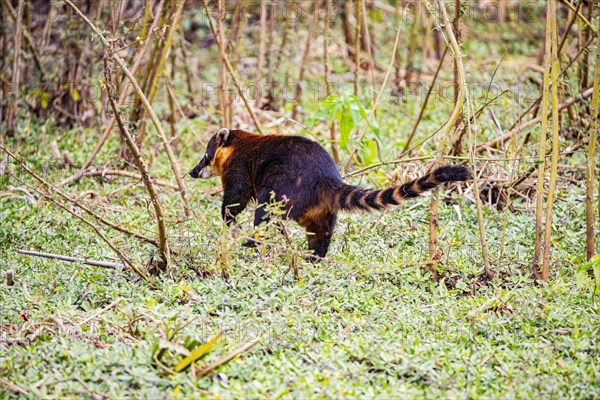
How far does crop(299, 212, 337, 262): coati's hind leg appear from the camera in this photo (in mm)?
5273

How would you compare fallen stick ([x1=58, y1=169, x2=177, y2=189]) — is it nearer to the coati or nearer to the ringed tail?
the coati

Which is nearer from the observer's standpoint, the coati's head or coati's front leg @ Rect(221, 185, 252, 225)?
coati's front leg @ Rect(221, 185, 252, 225)

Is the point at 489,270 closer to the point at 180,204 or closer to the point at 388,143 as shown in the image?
the point at 180,204

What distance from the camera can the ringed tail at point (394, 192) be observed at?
4301 millimetres

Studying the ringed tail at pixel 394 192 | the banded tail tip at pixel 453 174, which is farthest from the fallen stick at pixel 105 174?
the banded tail tip at pixel 453 174

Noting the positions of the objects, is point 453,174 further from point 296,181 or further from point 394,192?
point 296,181

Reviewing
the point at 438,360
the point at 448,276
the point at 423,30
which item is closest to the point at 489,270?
the point at 448,276

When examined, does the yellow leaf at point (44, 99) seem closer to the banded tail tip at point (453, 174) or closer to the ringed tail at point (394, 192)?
the ringed tail at point (394, 192)

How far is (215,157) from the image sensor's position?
615 cm

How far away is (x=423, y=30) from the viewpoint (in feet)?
38.9

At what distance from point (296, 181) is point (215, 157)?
112cm

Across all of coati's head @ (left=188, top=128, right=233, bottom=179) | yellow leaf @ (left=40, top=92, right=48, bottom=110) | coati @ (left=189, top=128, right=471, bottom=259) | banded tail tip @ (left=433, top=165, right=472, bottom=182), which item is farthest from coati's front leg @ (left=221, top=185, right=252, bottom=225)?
yellow leaf @ (left=40, top=92, right=48, bottom=110)

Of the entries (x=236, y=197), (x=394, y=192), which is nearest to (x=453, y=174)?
(x=394, y=192)

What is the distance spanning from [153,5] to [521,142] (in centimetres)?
429
